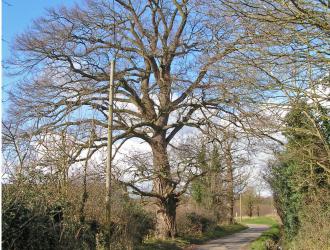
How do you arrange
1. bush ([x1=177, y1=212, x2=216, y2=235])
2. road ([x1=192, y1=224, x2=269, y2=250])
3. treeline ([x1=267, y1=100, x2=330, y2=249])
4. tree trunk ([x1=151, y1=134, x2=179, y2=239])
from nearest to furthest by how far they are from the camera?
treeline ([x1=267, y1=100, x2=330, y2=249]) < road ([x1=192, y1=224, x2=269, y2=250]) < tree trunk ([x1=151, y1=134, x2=179, y2=239]) < bush ([x1=177, y1=212, x2=216, y2=235])

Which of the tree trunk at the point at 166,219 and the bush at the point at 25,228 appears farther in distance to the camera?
the tree trunk at the point at 166,219

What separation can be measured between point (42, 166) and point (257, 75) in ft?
19.1

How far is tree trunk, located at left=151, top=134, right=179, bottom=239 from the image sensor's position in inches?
871

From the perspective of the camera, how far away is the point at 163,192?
73.7ft

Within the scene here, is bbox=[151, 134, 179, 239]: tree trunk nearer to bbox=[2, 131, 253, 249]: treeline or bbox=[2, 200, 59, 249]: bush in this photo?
bbox=[2, 131, 253, 249]: treeline

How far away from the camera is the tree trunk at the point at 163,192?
22.1m

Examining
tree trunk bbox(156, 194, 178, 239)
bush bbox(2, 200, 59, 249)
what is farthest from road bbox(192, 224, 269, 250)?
bush bbox(2, 200, 59, 249)

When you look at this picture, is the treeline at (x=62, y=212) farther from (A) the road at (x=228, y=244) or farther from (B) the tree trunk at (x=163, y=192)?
(A) the road at (x=228, y=244)

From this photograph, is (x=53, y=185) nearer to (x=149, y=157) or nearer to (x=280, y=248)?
(x=149, y=157)

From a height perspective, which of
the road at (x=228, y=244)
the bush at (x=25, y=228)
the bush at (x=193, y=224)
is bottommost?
the road at (x=228, y=244)

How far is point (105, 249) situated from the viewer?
1173 centimetres

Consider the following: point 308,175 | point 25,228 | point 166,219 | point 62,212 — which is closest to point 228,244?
point 166,219

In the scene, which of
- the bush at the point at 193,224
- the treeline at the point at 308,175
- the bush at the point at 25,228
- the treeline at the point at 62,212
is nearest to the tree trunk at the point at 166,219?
the treeline at the point at 62,212

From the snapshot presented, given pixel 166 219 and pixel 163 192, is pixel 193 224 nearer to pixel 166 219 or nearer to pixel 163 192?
pixel 166 219
